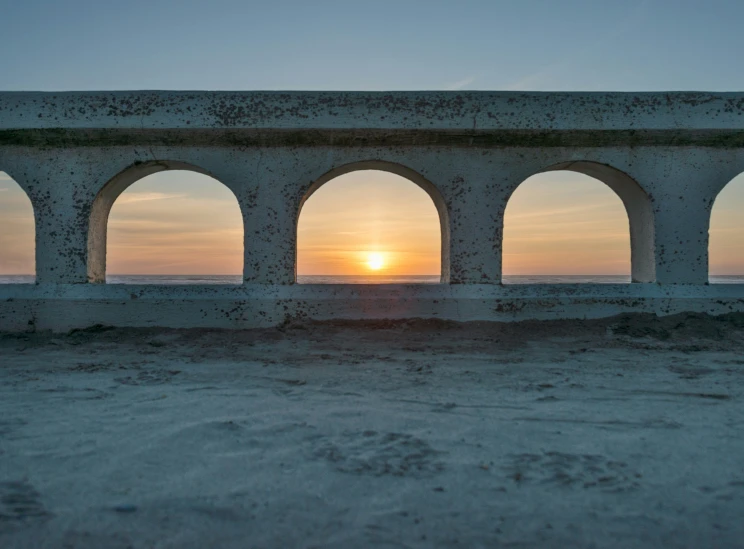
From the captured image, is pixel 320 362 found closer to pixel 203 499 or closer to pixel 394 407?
pixel 394 407

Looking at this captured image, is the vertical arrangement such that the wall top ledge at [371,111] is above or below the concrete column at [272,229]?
above

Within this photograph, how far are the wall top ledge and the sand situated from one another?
304 cm

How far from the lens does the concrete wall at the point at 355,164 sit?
6.28 meters

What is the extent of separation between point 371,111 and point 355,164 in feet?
2.31

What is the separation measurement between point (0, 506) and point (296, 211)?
15.8 feet

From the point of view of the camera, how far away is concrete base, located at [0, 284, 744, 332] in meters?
6.28

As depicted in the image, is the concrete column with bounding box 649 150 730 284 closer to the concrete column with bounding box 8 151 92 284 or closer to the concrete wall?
the concrete wall

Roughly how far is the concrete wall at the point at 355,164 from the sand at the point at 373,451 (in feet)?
4.92

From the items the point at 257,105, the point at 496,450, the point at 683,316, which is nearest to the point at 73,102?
the point at 257,105

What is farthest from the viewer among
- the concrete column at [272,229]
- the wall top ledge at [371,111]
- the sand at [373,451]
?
the concrete column at [272,229]

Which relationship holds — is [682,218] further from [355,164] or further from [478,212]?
[355,164]

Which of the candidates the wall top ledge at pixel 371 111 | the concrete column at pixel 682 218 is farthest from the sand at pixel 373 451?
the wall top ledge at pixel 371 111

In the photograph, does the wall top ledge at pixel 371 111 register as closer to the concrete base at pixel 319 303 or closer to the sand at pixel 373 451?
the concrete base at pixel 319 303

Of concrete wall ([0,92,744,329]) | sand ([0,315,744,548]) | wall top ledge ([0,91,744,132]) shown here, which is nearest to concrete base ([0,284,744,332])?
concrete wall ([0,92,744,329])
